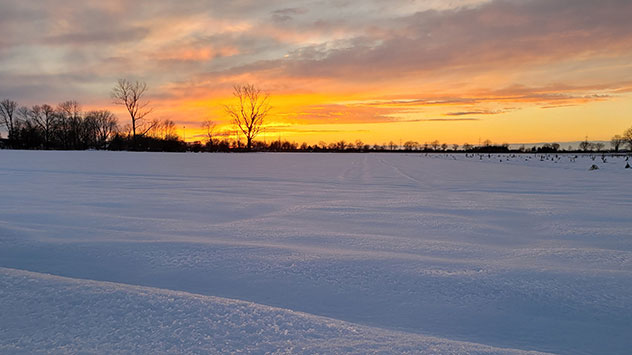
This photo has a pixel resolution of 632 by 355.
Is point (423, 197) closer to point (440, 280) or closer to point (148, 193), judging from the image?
point (440, 280)

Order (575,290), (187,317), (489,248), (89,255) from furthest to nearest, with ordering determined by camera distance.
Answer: (489,248)
(89,255)
(575,290)
(187,317)

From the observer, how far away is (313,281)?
8.80ft

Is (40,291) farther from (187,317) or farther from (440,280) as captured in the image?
(440,280)

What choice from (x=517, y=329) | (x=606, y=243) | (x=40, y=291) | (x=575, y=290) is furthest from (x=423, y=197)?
(x=40, y=291)

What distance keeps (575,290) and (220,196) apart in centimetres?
635

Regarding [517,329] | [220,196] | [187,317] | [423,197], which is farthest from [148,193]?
[517,329]

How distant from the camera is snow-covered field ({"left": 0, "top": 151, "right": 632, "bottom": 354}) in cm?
173

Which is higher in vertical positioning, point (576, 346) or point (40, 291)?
point (40, 291)

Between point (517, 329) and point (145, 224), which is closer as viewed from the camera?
point (517, 329)

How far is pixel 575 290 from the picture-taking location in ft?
8.31

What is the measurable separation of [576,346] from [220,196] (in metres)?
6.62

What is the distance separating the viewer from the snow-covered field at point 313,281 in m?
1.73

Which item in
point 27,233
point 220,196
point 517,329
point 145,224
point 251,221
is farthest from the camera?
point 220,196

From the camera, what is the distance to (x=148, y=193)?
7.79m
